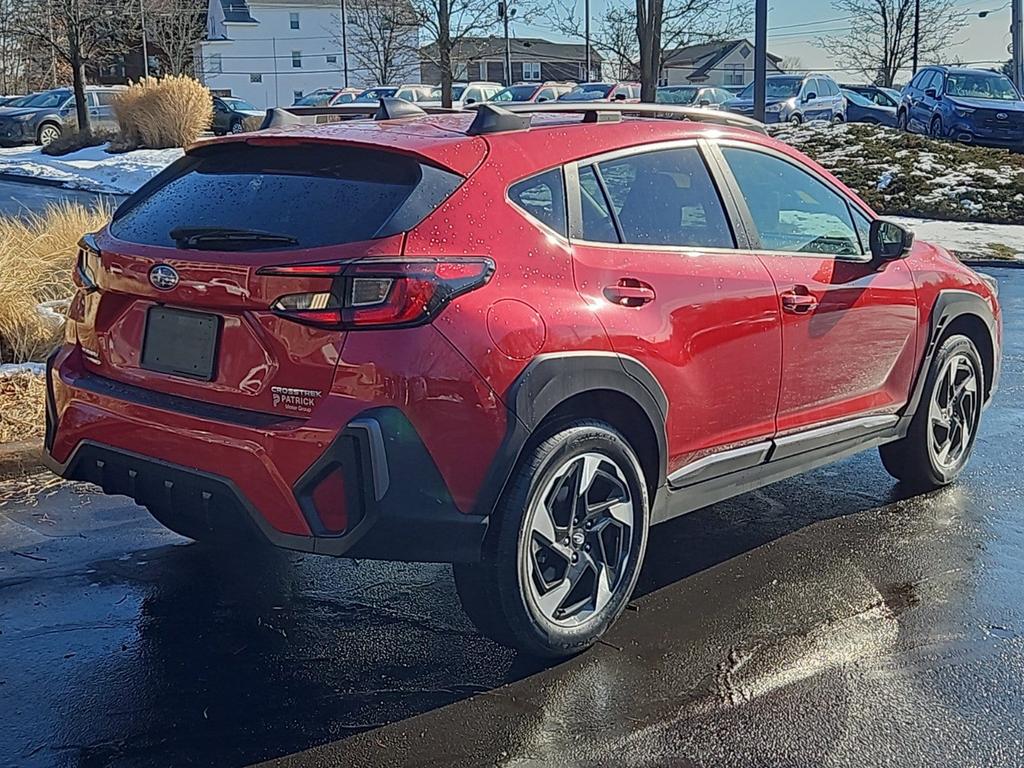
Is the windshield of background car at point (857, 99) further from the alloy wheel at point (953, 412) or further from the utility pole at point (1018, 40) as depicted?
the alloy wheel at point (953, 412)

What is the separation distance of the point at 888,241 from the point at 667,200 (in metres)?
1.36

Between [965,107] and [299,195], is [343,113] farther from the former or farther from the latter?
[965,107]

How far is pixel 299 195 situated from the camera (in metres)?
3.64

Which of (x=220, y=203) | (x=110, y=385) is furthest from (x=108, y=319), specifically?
(x=220, y=203)

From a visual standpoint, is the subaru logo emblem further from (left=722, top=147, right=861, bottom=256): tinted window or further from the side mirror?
the side mirror

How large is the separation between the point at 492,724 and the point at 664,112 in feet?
8.10

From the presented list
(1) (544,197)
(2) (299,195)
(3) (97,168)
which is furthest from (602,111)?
(3) (97,168)

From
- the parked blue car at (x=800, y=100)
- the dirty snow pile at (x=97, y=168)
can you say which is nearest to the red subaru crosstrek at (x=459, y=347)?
the dirty snow pile at (x=97, y=168)

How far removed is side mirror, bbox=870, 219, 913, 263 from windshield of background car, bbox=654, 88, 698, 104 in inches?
977

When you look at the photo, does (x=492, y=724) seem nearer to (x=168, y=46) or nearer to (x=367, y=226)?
(x=367, y=226)

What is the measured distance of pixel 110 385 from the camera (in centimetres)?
380

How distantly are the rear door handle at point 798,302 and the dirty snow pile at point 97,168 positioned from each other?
58.7ft

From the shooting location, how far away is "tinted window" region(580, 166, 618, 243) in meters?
3.92

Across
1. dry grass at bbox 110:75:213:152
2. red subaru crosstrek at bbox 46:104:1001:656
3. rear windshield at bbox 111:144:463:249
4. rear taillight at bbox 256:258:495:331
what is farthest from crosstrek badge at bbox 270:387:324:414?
dry grass at bbox 110:75:213:152
